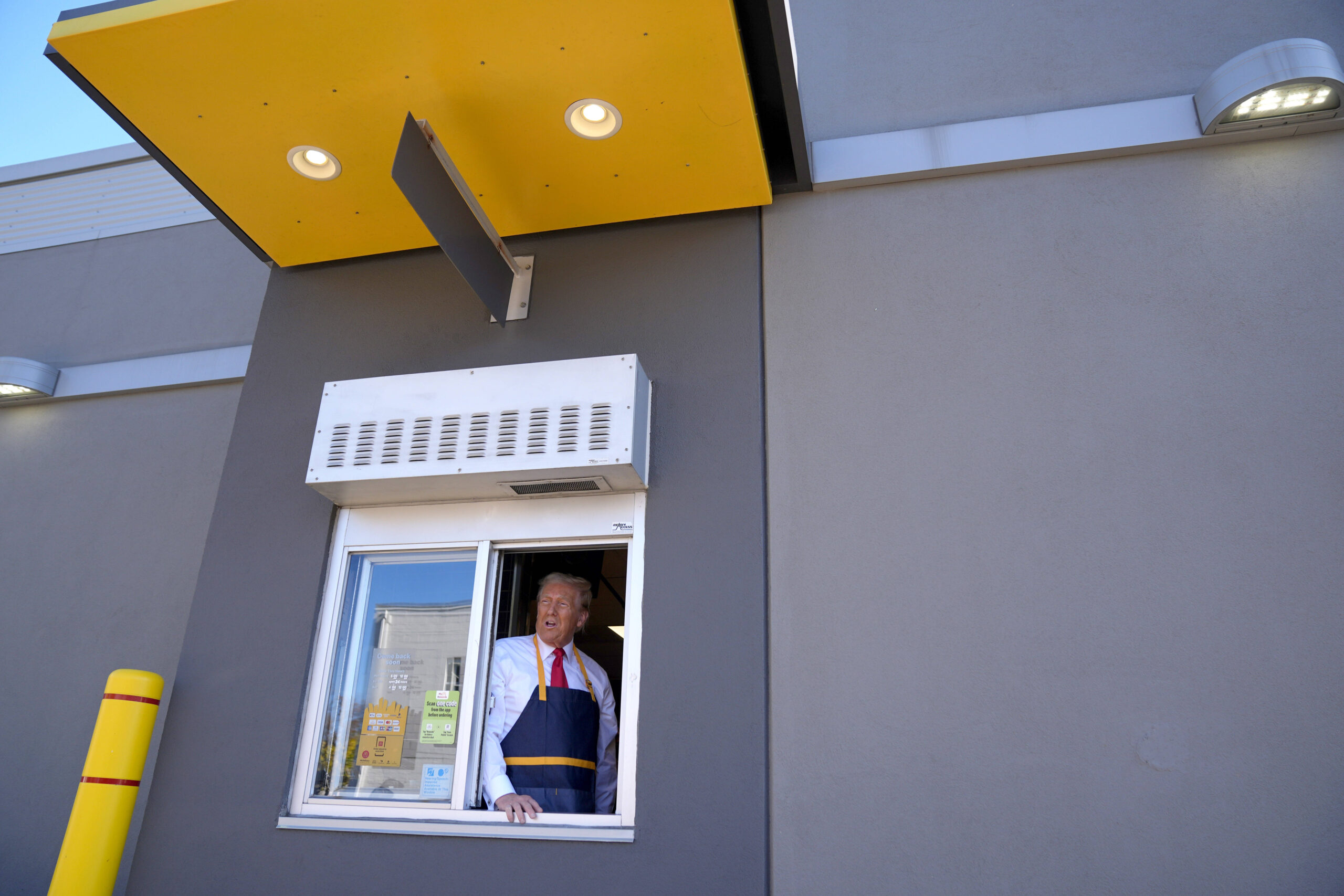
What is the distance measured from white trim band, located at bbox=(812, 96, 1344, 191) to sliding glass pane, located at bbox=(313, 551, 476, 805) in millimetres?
1970

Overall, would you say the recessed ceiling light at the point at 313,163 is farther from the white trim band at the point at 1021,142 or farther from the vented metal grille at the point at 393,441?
the white trim band at the point at 1021,142

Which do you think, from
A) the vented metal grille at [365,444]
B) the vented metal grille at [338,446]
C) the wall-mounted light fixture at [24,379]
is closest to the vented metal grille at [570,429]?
the vented metal grille at [365,444]

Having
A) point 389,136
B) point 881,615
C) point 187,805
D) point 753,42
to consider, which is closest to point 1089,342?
point 881,615

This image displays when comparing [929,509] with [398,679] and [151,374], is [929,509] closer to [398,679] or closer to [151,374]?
[398,679]

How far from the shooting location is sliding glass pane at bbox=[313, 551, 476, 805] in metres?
2.94

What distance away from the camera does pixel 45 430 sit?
4.72 metres

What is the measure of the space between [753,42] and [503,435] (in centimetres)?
150

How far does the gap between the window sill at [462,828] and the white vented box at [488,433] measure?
3.40 ft

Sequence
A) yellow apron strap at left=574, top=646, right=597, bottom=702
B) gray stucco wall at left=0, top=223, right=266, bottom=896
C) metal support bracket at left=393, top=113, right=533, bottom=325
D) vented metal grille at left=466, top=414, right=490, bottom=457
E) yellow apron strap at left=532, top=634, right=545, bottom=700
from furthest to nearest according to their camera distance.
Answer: gray stucco wall at left=0, top=223, right=266, bottom=896 < yellow apron strap at left=574, top=646, right=597, bottom=702 < yellow apron strap at left=532, top=634, right=545, bottom=700 < vented metal grille at left=466, top=414, right=490, bottom=457 < metal support bracket at left=393, top=113, right=533, bottom=325

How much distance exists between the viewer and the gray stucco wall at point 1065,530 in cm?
238

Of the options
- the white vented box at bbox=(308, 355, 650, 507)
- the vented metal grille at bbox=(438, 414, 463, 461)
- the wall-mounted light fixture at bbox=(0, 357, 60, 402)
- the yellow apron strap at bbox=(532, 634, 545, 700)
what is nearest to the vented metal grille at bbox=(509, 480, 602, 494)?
the white vented box at bbox=(308, 355, 650, 507)

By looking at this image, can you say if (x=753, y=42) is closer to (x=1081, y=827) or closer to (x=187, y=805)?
(x=1081, y=827)

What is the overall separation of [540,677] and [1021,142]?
2.54m

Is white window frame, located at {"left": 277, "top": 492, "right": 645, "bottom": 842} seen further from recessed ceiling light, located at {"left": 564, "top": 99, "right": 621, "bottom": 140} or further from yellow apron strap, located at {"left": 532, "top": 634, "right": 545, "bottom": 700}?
recessed ceiling light, located at {"left": 564, "top": 99, "right": 621, "bottom": 140}
